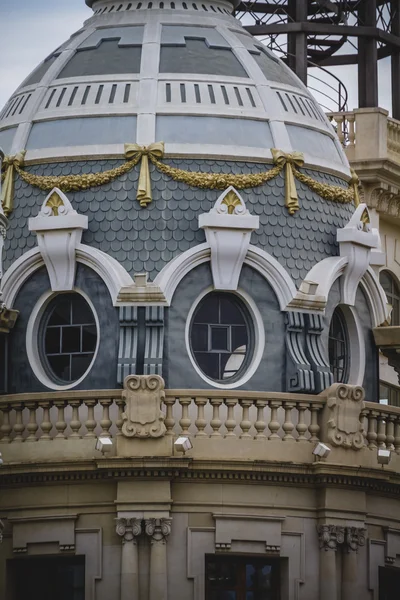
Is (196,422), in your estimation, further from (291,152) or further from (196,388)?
(291,152)

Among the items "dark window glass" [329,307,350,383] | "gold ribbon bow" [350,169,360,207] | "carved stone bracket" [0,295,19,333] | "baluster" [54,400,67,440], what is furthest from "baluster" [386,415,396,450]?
"carved stone bracket" [0,295,19,333]

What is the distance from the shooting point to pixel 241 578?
63031 mm

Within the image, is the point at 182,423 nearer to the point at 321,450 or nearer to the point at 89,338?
the point at 321,450

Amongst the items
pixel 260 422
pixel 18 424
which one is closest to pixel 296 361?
pixel 260 422

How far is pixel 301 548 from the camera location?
63125mm

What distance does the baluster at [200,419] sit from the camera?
62688mm

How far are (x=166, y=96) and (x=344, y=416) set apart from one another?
23.5 feet

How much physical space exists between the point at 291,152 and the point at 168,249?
323 centimetres

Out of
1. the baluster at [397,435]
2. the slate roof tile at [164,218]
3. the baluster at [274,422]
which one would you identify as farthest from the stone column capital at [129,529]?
the baluster at [397,435]

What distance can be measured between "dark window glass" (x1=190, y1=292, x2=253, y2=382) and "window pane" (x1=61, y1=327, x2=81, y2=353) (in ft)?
6.89

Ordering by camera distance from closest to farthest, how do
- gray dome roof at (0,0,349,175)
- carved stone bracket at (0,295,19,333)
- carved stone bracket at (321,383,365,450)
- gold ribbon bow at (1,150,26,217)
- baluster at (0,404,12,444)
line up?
carved stone bracket at (321,383,365,450) → baluster at (0,404,12,444) → carved stone bracket at (0,295,19,333) → gray dome roof at (0,0,349,175) → gold ribbon bow at (1,150,26,217)

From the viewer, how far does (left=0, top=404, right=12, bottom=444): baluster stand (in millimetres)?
63344

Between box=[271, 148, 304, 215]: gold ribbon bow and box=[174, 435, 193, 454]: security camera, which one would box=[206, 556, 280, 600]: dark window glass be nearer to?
box=[174, 435, 193, 454]: security camera

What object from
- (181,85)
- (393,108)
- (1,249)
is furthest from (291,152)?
(393,108)
